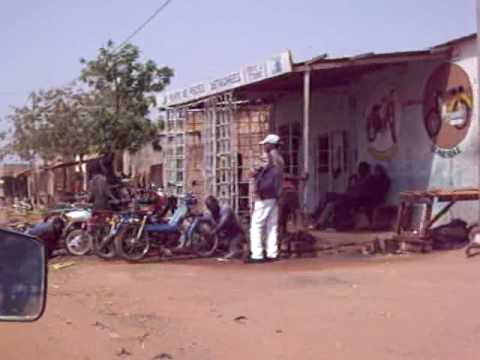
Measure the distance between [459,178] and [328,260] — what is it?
2.80m

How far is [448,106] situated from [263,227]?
377 cm

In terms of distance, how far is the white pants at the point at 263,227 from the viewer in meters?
11.5

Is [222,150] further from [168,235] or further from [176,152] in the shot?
[168,235]

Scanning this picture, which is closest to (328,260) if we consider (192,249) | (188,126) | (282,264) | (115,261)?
(282,264)

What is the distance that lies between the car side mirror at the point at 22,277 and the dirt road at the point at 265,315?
11.4ft

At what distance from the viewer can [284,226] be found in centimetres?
1248

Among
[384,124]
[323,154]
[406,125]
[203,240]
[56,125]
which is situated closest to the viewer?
[203,240]

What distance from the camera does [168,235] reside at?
12.3m

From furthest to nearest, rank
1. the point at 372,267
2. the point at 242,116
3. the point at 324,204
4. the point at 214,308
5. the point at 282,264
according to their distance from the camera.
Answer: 1. the point at 242,116
2. the point at 324,204
3. the point at 282,264
4. the point at 372,267
5. the point at 214,308

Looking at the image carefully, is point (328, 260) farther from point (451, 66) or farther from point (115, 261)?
point (451, 66)

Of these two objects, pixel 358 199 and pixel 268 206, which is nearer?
pixel 268 206

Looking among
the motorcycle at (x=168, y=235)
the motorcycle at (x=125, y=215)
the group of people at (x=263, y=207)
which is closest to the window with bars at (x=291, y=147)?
the group of people at (x=263, y=207)

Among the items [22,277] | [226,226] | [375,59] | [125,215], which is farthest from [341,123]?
[22,277]

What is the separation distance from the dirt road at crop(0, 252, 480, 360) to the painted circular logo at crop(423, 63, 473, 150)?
116 inches
